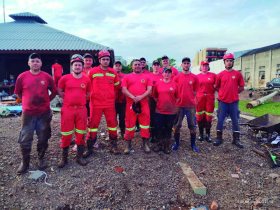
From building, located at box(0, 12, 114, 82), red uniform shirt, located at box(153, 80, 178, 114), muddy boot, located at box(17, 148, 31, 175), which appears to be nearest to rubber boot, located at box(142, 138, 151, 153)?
red uniform shirt, located at box(153, 80, 178, 114)

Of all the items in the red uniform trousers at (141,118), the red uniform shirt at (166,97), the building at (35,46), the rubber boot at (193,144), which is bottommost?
the rubber boot at (193,144)

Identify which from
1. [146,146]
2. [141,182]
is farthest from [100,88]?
[141,182]

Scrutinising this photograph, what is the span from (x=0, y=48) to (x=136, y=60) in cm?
1117

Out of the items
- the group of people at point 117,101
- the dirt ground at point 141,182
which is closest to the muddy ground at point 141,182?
the dirt ground at point 141,182

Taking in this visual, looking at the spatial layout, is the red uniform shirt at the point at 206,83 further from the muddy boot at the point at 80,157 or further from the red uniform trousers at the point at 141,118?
the muddy boot at the point at 80,157

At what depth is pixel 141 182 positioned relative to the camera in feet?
13.4

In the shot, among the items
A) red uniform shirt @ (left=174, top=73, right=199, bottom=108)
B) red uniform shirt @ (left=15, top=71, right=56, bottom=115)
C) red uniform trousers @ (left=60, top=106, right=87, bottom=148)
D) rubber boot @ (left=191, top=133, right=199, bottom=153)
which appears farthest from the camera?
rubber boot @ (left=191, top=133, right=199, bottom=153)

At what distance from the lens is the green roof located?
13.7 metres

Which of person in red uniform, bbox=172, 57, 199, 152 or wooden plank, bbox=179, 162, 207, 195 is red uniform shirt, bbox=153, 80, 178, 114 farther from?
wooden plank, bbox=179, 162, 207, 195

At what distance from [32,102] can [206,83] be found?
3756 millimetres

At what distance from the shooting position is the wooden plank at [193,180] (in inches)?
151

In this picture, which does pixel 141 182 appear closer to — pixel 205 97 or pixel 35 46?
pixel 205 97

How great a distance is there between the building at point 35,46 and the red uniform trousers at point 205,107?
8.77 meters

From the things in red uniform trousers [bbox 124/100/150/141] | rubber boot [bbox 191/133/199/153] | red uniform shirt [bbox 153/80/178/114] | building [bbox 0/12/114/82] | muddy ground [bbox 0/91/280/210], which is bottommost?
muddy ground [bbox 0/91/280/210]
